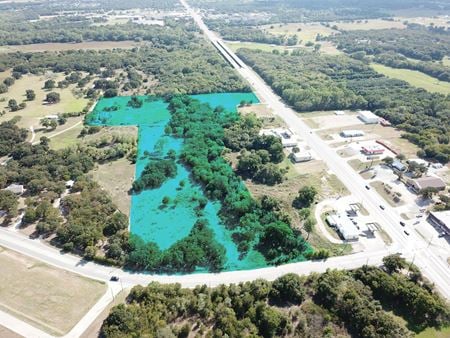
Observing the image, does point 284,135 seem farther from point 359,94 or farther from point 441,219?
point 359,94

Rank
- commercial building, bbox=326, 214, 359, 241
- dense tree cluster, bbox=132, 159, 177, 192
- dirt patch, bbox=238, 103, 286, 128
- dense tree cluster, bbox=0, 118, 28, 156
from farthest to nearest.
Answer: dirt patch, bbox=238, 103, 286, 128
dense tree cluster, bbox=0, 118, 28, 156
dense tree cluster, bbox=132, 159, 177, 192
commercial building, bbox=326, 214, 359, 241

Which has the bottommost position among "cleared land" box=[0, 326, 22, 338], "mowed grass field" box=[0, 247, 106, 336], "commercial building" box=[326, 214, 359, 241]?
"commercial building" box=[326, 214, 359, 241]

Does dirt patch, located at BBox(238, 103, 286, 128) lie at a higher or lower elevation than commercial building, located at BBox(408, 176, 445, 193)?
lower

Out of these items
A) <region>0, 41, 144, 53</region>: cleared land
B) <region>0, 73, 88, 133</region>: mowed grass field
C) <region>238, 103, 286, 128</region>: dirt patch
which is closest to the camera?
<region>238, 103, 286, 128</region>: dirt patch

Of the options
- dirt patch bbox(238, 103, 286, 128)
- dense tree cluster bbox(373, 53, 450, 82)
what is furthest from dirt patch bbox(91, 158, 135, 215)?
dense tree cluster bbox(373, 53, 450, 82)

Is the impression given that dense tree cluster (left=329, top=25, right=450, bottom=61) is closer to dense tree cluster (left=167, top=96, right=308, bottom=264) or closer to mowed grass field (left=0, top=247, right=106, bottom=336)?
dense tree cluster (left=167, top=96, right=308, bottom=264)

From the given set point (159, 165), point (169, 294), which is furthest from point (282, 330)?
point (159, 165)

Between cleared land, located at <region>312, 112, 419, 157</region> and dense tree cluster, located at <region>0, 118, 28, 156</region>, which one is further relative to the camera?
cleared land, located at <region>312, 112, 419, 157</region>

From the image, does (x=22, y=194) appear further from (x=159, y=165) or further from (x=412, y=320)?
(x=412, y=320)
